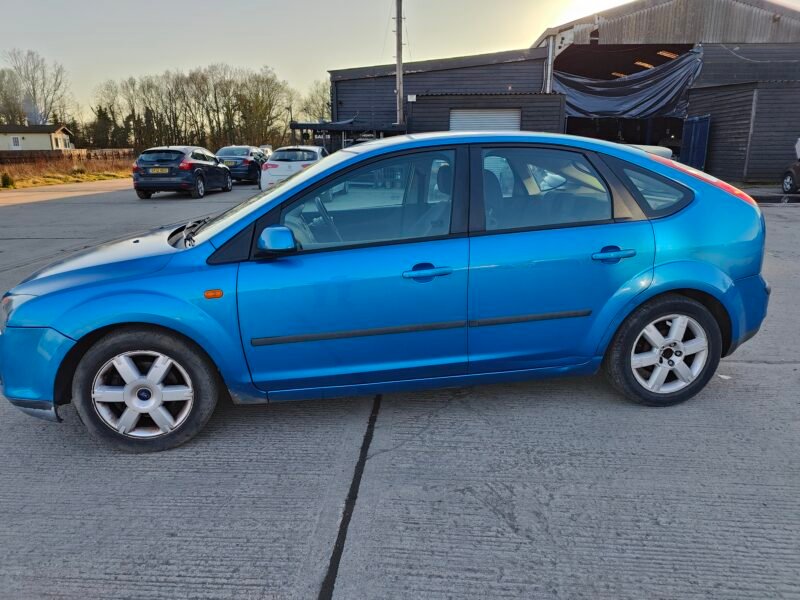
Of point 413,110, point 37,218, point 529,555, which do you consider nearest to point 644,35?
point 413,110

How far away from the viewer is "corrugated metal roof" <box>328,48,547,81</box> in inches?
958

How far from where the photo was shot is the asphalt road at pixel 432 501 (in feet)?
6.88

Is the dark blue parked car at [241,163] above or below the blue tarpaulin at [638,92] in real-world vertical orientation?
below

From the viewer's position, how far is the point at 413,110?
67.5 ft

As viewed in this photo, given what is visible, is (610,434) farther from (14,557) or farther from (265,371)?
(14,557)

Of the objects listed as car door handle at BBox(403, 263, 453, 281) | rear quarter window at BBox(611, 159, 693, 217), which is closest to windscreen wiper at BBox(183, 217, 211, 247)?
car door handle at BBox(403, 263, 453, 281)

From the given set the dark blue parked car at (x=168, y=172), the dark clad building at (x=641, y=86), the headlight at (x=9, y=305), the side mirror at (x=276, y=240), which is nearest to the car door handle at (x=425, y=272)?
the side mirror at (x=276, y=240)

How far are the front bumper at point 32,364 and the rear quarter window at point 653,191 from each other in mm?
3112

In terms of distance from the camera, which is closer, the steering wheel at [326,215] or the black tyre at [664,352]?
the steering wheel at [326,215]

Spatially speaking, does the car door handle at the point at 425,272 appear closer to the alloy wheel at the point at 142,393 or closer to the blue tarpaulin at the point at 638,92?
the alloy wheel at the point at 142,393

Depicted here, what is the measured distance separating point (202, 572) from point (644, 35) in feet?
83.2

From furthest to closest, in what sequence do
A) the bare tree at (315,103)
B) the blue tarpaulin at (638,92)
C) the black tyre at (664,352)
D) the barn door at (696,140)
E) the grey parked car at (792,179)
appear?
the bare tree at (315,103), the blue tarpaulin at (638,92), the barn door at (696,140), the grey parked car at (792,179), the black tyre at (664,352)

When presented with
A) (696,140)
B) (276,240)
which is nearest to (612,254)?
(276,240)

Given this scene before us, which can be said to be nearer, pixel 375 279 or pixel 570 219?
pixel 375 279
